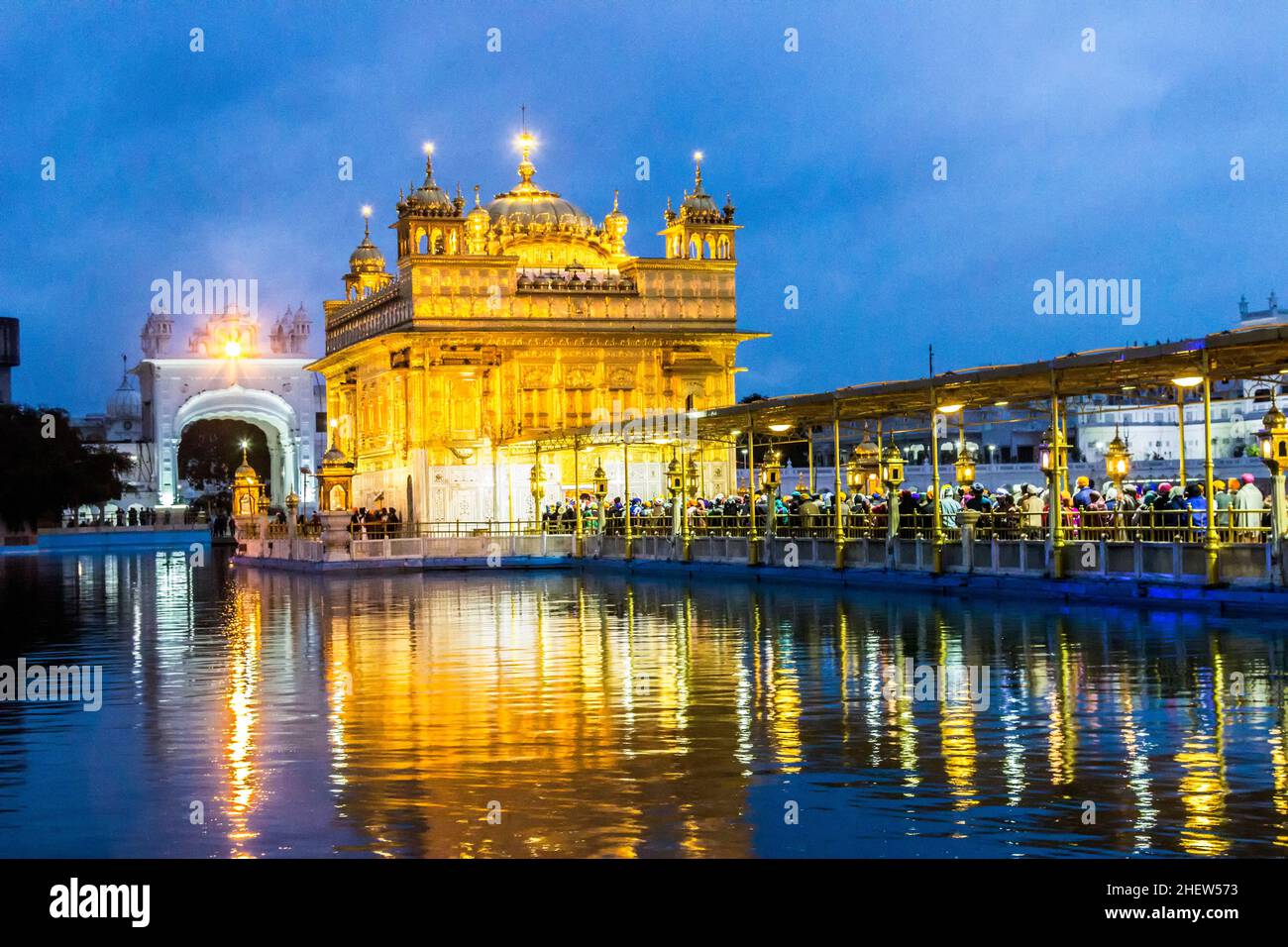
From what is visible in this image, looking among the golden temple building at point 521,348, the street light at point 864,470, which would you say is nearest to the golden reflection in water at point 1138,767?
the street light at point 864,470

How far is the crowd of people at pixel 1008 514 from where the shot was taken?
22.8 meters

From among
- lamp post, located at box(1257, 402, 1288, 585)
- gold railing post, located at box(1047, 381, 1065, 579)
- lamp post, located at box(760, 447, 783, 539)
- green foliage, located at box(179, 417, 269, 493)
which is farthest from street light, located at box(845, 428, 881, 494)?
green foliage, located at box(179, 417, 269, 493)

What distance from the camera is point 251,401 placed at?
3661 inches

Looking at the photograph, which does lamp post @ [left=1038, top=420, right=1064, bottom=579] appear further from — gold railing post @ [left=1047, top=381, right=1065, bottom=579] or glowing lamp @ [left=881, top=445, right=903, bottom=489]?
glowing lamp @ [left=881, top=445, right=903, bottom=489]

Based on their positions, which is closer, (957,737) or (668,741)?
(957,737)

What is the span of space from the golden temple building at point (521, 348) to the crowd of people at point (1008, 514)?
10.9m

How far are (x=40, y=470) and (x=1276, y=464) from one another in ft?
203

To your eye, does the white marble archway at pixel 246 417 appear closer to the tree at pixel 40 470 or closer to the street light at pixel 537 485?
the tree at pixel 40 470

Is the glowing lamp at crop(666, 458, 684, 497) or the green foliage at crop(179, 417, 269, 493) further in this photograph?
the green foliage at crop(179, 417, 269, 493)

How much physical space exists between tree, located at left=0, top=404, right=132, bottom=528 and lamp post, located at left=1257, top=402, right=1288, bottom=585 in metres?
61.4

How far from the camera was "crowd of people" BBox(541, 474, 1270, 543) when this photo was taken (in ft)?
Answer: 74.8

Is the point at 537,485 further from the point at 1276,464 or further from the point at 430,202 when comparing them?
the point at 1276,464

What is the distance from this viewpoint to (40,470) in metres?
73.3

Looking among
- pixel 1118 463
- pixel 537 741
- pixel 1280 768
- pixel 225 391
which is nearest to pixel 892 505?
pixel 1118 463
